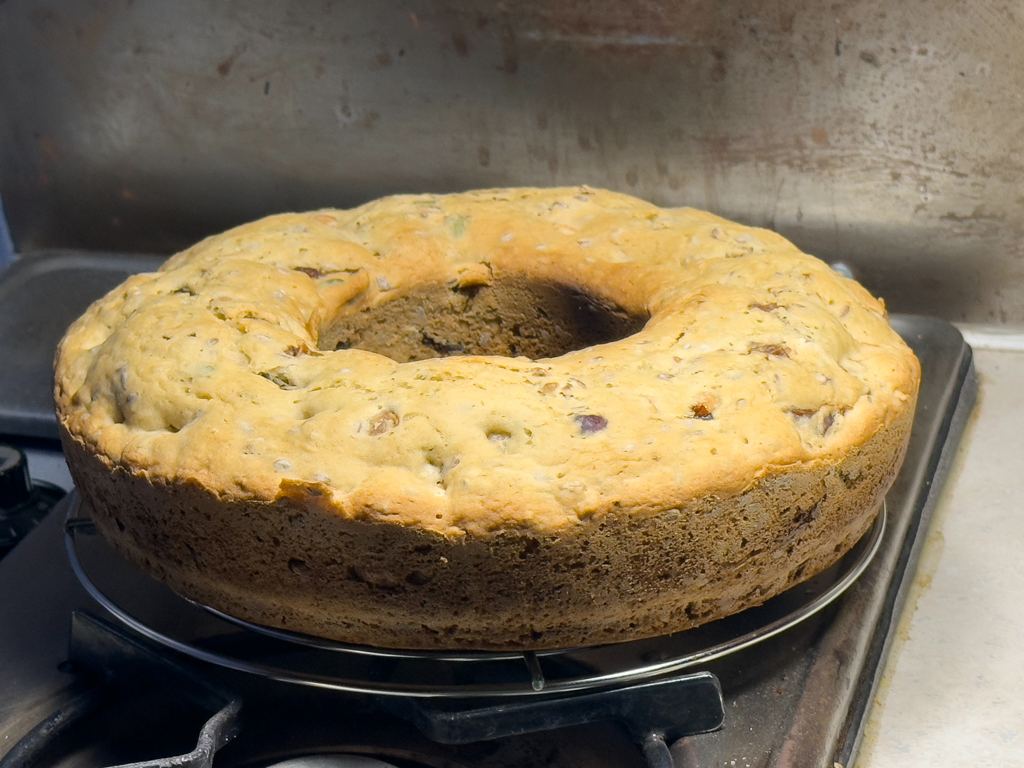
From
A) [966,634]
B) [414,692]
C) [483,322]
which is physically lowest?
[966,634]

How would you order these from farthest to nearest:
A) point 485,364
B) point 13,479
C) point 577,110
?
1. point 577,110
2. point 13,479
3. point 485,364

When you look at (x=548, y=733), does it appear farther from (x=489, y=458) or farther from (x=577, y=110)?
(x=577, y=110)

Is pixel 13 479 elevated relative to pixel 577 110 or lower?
lower

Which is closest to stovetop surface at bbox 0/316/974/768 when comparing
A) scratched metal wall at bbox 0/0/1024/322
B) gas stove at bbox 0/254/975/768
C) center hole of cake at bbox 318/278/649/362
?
gas stove at bbox 0/254/975/768

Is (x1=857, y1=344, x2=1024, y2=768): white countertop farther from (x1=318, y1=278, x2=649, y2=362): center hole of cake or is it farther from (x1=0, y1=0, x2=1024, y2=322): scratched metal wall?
(x1=318, y1=278, x2=649, y2=362): center hole of cake

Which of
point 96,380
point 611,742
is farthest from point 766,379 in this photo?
point 96,380

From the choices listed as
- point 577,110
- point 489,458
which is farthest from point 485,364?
point 577,110

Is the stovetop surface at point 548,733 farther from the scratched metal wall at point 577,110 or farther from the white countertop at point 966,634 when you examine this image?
the scratched metal wall at point 577,110

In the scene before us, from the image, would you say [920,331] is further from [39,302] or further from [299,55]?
[39,302]
